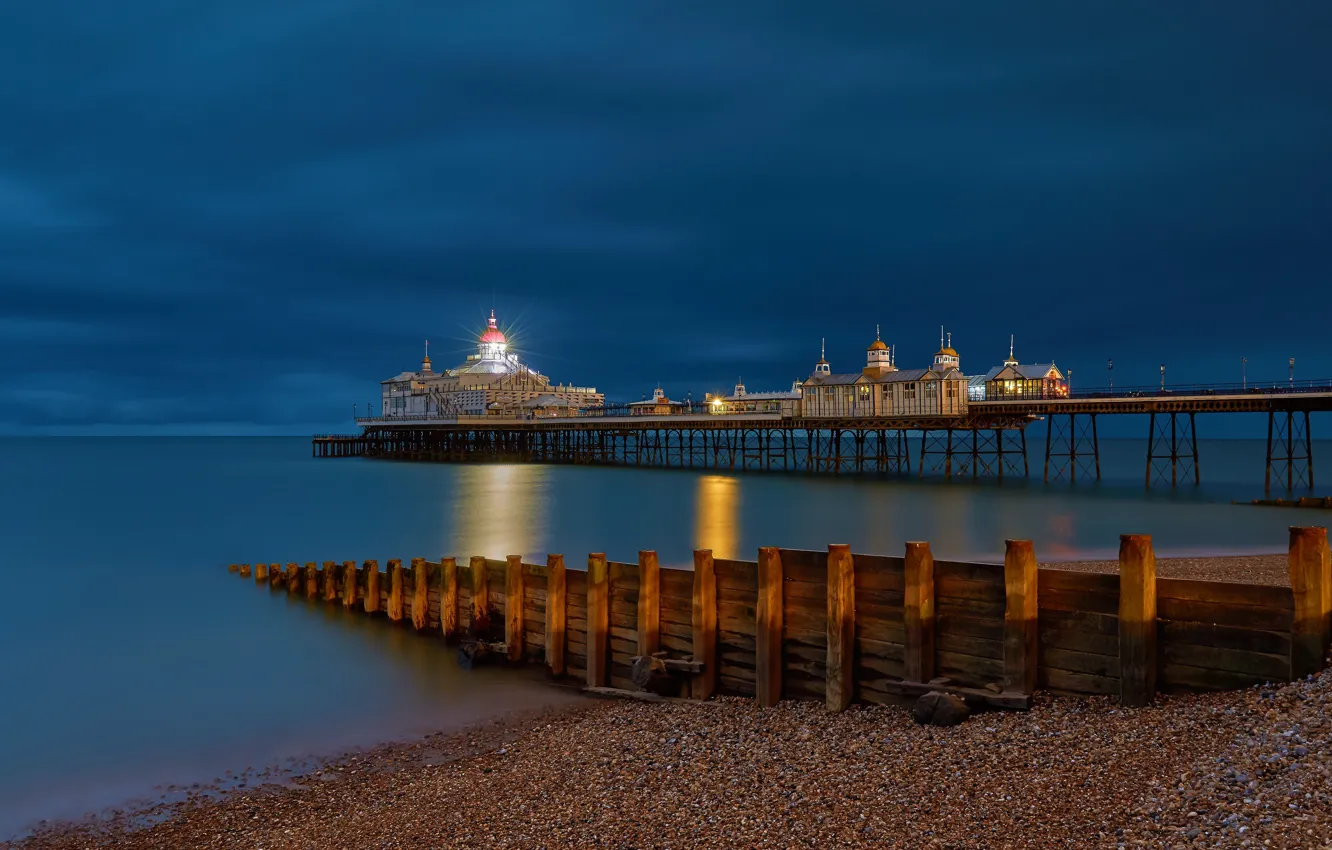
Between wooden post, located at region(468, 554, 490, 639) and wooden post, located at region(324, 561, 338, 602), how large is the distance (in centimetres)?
597

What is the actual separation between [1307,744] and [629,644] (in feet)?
25.6

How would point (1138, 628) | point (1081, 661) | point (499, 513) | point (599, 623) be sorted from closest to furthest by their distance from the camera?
point (1138, 628)
point (1081, 661)
point (599, 623)
point (499, 513)

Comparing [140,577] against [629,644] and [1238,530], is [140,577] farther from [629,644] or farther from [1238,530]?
[1238,530]

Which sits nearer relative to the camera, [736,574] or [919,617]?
[919,617]

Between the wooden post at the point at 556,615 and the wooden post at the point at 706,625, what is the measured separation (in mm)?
2850

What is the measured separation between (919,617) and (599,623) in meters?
4.81

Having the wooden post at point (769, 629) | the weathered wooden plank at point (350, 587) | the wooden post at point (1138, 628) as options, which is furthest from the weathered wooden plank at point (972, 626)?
the weathered wooden plank at point (350, 587)

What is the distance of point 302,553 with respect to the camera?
3375cm

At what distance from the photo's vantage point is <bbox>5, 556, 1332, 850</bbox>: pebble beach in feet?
20.7

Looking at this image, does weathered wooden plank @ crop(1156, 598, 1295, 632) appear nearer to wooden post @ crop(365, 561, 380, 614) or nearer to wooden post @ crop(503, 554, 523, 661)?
wooden post @ crop(503, 554, 523, 661)

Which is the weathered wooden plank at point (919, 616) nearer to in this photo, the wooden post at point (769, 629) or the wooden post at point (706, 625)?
the wooden post at point (769, 629)

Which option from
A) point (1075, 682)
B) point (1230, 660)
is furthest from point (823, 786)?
point (1230, 660)

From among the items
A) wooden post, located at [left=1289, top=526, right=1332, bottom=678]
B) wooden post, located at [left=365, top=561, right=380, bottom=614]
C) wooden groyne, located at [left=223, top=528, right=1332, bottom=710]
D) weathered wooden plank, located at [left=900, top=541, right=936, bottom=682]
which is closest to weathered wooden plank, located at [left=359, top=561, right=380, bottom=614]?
wooden post, located at [left=365, top=561, right=380, bottom=614]

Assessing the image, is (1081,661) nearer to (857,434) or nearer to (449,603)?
(449,603)
